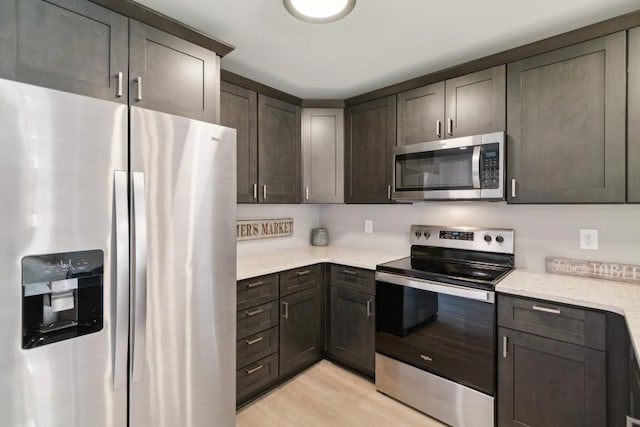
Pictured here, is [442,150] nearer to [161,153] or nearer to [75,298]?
[161,153]

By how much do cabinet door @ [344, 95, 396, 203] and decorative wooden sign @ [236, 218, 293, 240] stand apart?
26.8 inches

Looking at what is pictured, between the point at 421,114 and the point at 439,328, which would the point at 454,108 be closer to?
the point at 421,114

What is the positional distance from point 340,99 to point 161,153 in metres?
1.94

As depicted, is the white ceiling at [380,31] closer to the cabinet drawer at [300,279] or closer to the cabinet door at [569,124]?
the cabinet door at [569,124]

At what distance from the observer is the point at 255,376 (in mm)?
2115

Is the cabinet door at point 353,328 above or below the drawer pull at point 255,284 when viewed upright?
below

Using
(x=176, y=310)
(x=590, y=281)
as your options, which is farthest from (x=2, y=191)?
(x=590, y=281)

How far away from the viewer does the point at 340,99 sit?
2.85 metres

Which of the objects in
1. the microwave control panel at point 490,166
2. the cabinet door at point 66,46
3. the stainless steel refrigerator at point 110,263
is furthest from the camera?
the microwave control panel at point 490,166

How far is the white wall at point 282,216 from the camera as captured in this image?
8.85 ft

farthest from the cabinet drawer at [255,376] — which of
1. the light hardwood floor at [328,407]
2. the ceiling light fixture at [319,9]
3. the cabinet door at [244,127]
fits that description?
A: the ceiling light fixture at [319,9]

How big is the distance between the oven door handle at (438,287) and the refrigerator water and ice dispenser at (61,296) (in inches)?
66.5

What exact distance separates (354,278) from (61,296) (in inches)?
71.7

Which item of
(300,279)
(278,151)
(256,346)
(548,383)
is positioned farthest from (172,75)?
(548,383)
